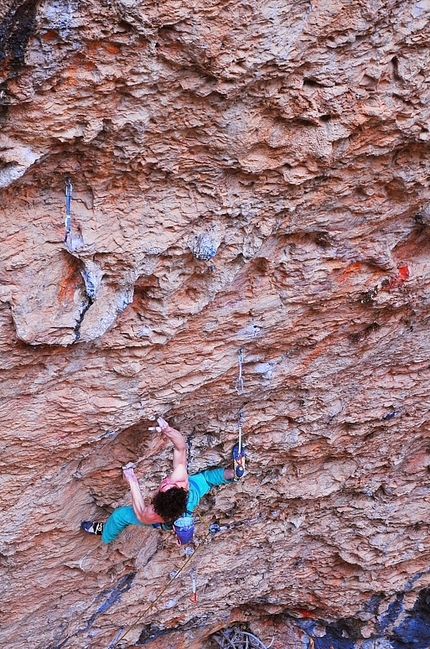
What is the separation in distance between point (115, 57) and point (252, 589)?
4.68 meters

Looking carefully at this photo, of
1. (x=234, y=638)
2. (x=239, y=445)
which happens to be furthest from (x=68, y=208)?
(x=234, y=638)

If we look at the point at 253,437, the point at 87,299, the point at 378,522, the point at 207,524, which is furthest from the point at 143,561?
the point at 87,299

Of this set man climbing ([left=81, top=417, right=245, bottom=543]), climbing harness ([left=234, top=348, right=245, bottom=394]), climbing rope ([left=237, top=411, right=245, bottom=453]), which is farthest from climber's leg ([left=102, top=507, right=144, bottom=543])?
climbing harness ([left=234, top=348, right=245, bottom=394])

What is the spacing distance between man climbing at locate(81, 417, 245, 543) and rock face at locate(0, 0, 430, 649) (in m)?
0.16

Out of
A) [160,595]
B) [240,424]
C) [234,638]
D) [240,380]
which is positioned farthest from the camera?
[234,638]

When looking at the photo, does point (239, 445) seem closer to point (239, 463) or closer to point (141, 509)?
point (239, 463)

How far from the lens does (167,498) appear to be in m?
3.26

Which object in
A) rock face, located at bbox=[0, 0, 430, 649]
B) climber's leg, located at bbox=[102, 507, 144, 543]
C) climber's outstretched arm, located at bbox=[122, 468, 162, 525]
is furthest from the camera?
climber's leg, located at bbox=[102, 507, 144, 543]

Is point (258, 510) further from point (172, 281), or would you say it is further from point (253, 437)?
point (172, 281)

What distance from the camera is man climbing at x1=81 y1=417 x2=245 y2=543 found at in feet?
10.8

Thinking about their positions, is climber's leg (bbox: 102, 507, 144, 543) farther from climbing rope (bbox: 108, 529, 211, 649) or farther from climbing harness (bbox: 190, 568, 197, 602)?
climbing harness (bbox: 190, 568, 197, 602)

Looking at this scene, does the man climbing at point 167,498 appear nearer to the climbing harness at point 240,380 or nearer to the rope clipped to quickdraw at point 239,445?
the rope clipped to quickdraw at point 239,445

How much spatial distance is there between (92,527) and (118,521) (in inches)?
10.1

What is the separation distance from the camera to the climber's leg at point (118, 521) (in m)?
3.67
